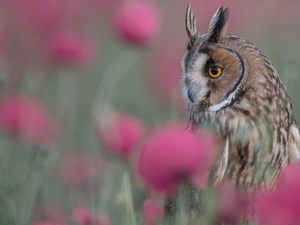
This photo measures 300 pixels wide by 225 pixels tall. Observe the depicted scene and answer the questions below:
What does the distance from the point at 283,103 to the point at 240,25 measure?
223 centimetres

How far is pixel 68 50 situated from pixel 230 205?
4.90ft

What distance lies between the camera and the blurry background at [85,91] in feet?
8.27

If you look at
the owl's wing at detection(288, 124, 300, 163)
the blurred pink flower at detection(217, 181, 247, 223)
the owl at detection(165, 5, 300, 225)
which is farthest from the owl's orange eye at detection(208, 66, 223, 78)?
the blurred pink flower at detection(217, 181, 247, 223)

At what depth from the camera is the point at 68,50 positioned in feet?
10.6

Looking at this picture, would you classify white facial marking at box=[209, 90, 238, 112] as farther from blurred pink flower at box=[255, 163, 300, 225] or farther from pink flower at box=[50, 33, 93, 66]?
blurred pink flower at box=[255, 163, 300, 225]

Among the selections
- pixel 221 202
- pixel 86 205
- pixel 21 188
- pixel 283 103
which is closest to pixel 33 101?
pixel 21 188

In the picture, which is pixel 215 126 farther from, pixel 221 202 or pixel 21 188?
pixel 221 202

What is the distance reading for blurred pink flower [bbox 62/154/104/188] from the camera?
2592mm

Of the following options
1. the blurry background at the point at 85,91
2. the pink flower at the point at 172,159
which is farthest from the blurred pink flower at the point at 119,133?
the pink flower at the point at 172,159

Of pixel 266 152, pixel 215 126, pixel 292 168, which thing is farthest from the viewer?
pixel 215 126

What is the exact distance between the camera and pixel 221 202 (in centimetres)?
183

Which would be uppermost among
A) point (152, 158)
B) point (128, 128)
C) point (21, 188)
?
point (152, 158)

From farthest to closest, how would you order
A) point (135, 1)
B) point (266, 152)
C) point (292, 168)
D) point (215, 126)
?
point (135, 1) < point (215, 126) < point (266, 152) < point (292, 168)

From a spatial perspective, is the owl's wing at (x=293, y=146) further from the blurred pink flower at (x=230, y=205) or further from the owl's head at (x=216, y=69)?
the blurred pink flower at (x=230, y=205)
